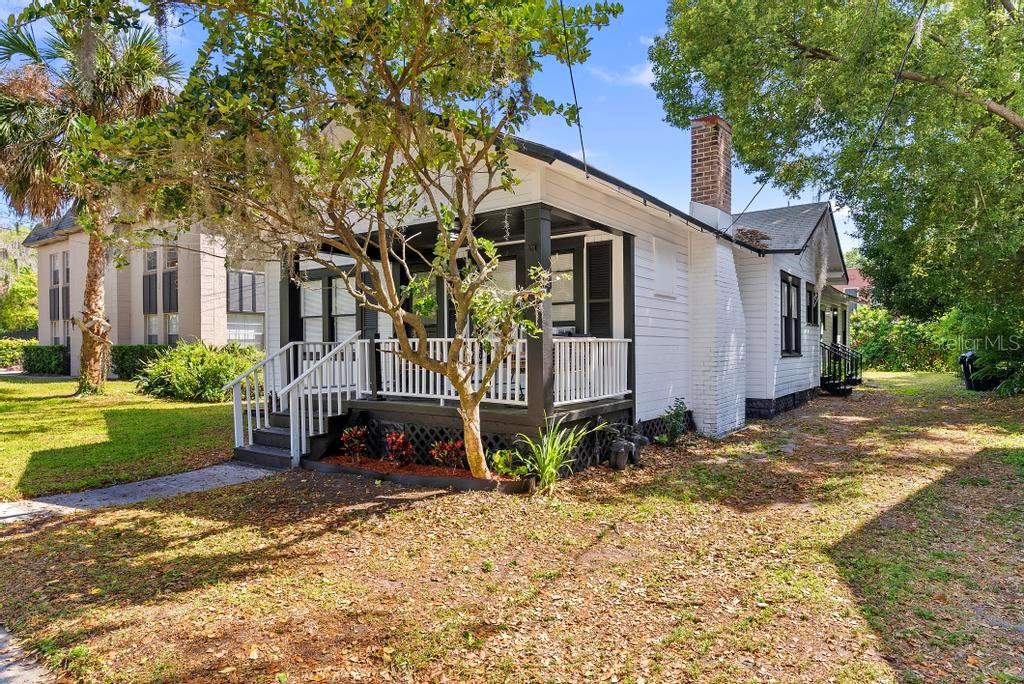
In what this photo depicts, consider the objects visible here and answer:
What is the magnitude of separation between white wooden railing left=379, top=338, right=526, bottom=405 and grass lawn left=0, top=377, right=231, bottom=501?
9.34 feet

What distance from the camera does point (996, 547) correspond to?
5055mm

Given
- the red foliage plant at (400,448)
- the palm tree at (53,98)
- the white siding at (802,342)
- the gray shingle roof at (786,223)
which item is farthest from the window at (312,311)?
the white siding at (802,342)

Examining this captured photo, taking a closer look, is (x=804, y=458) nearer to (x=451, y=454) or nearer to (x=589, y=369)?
(x=589, y=369)

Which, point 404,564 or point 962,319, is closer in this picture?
point 404,564

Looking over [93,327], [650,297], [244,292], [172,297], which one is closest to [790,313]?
[650,297]

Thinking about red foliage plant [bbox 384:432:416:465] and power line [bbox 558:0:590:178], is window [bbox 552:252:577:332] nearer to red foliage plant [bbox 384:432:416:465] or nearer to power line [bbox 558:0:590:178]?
power line [bbox 558:0:590:178]

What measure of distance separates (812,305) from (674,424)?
29.0 ft

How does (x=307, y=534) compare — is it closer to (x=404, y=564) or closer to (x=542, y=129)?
(x=404, y=564)

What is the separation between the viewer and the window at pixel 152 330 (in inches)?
868

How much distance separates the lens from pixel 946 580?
4.37 meters

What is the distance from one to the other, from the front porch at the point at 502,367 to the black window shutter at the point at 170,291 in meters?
12.9

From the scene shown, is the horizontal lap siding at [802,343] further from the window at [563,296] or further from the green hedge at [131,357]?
the green hedge at [131,357]

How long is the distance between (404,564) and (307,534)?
4.05 feet

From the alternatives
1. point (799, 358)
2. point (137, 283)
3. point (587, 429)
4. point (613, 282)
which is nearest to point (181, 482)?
point (587, 429)
